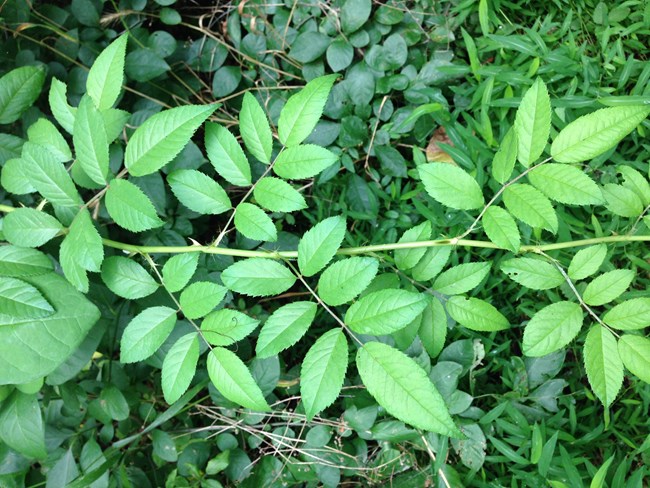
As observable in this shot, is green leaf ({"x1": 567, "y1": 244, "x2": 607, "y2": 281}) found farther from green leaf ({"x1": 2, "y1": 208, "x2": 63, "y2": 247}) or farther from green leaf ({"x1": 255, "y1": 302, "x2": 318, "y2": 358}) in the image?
green leaf ({"x1": 2, "y1": 208, "x2": 63, "y2": 247})

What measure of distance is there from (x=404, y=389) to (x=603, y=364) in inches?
17.8

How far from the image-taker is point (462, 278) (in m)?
1.32

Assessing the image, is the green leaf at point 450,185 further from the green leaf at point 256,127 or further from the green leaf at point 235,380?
the green leaf at point 235,380

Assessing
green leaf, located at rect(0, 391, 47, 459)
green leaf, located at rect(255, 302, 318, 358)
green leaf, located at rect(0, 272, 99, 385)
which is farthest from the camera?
green leaf, located at rect(0, 391, 47, 459)

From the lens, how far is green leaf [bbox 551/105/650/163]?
1.12 meters

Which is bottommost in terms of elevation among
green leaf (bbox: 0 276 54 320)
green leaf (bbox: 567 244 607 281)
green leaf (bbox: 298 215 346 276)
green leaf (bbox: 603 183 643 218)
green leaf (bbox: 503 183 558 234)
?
green leaf (bbox: 567 244 607 281)

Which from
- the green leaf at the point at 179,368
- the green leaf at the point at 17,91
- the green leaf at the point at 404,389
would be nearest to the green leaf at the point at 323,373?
the green leaf at the point at 404,389

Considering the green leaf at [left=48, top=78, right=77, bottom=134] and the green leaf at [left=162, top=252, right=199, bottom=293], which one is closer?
the green leaf at [left=162, top=252, right=199, bottom=293]

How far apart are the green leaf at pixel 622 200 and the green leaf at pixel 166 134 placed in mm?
932

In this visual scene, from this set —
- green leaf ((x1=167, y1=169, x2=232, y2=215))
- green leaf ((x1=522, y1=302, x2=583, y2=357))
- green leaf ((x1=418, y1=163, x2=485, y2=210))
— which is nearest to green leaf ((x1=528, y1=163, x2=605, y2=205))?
green leaf ((x1=418, y1=163, x2=485, y2=210))

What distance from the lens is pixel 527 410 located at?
1764 millimetres

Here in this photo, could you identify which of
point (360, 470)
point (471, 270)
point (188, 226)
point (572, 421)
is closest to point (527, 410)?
point (572, 421)

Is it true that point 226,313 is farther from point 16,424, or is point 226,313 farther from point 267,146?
point 16,424

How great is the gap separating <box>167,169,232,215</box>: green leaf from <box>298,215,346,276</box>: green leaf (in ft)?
0.70
